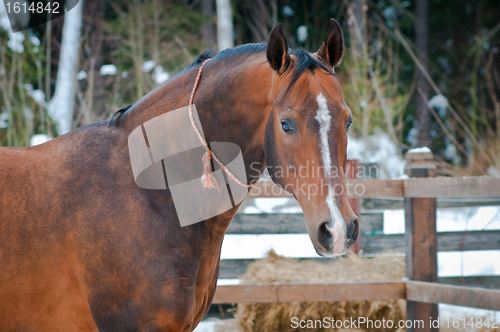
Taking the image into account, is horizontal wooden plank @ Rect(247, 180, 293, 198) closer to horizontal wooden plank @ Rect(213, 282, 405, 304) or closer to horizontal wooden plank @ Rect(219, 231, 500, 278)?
horizontal wooden plank @ Rect(213, 282, 405, 304)

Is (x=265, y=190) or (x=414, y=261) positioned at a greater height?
(x=265, y=190)

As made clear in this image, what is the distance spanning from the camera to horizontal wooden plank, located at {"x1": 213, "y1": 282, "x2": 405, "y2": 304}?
3.00 metres

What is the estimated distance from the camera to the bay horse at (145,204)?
1499mm

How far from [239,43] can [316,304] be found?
19.9 ft

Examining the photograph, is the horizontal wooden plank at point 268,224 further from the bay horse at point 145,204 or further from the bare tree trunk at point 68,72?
the bare tree trunk at point 68,72

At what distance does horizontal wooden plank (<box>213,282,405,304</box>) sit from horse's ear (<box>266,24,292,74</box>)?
1931mm

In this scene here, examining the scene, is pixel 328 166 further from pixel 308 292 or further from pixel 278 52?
pixel 308 292

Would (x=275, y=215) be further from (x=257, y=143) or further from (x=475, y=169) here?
(x=475, y=169)

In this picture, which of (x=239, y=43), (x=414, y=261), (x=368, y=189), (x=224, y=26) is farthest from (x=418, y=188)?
(x=239, y=43)

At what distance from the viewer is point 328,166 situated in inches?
55.6

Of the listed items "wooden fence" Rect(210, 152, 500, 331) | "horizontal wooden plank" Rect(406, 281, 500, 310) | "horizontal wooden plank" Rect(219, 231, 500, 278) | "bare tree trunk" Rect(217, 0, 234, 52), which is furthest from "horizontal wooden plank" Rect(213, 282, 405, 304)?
"bare tree trunk" Rect(217, 0, 234, 52)

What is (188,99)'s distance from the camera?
1.79m

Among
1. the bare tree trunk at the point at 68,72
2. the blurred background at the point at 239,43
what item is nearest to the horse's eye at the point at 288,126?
the blurred background at the point at 239,43

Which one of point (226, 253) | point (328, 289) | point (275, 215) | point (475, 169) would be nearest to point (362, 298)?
point (328, 289)
